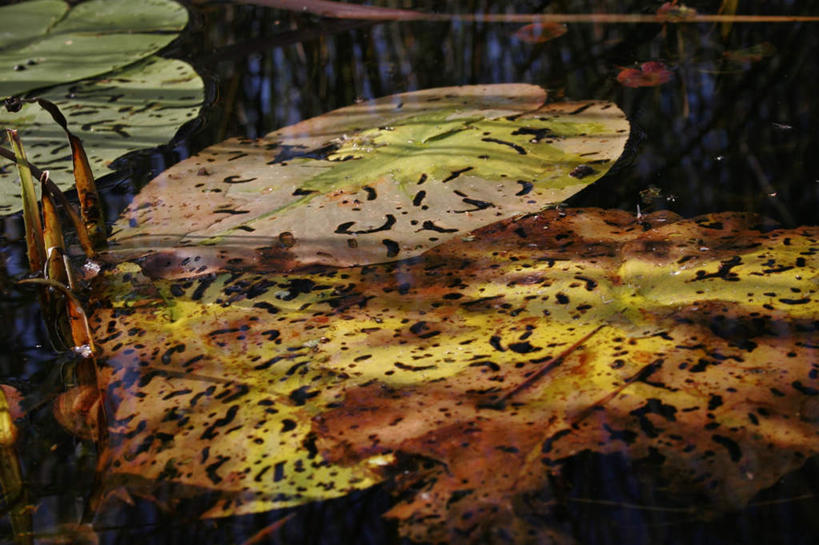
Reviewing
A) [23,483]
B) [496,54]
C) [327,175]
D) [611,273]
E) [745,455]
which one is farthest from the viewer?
[496,54]

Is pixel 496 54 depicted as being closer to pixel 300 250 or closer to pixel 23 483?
pixel 300 250

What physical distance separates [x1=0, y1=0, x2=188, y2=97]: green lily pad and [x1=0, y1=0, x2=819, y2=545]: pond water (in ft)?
0.41

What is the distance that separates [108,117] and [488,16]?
1283 millimetres

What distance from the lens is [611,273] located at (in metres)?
1.34

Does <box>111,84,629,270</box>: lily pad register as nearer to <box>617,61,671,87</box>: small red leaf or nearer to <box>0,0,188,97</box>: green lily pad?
<box>617,61,671,87</box>: small red leaf

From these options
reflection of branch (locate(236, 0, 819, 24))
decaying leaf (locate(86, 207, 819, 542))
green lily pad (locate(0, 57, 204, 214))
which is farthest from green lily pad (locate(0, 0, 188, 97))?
decaying leaf (locate(86, 207, 819, 542))

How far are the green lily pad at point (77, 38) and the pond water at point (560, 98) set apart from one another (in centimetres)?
13

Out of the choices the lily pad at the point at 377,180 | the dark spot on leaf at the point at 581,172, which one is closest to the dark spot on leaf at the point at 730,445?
the lily pad at the point at 377,180

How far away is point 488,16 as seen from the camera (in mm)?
2844

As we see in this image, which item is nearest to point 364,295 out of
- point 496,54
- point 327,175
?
point 327,175

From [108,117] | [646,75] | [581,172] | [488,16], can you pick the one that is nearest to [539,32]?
[488,16]

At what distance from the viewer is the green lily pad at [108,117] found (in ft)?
6.55

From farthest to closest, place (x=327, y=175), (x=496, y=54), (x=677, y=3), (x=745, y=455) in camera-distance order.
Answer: (x=677, y=3) → (x=496, y=54) → (x=327, y=175) → (x=745, y=455)

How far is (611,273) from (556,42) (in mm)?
1391
